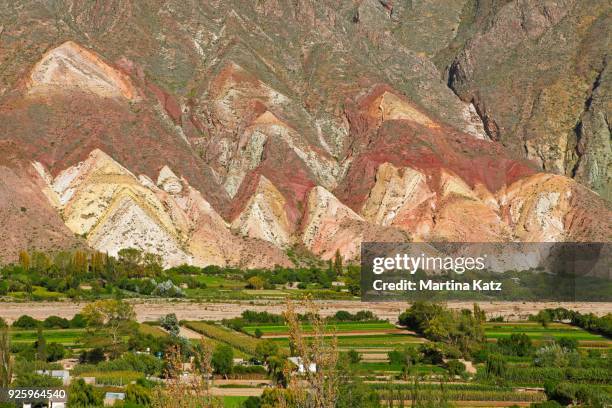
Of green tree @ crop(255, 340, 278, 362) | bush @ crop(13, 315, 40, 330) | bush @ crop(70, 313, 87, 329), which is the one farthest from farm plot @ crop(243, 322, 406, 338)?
bush @ crop(13, 315, 40, 330)

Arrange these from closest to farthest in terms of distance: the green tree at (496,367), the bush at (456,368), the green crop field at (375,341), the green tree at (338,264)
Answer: the green tree at (496,367)
the bush at (456,368)
the green crop field at (375,341)
the green tree at (338,264)

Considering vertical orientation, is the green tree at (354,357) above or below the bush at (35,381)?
above

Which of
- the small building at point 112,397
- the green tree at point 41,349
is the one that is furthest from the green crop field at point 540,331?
the small building at point 112,397

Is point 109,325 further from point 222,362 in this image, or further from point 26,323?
point 222,362

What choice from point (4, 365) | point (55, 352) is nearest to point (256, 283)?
point (55, 352)

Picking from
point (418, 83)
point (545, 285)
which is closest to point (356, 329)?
point (545, 285)

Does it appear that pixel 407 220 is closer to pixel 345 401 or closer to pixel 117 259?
pixel 117 259

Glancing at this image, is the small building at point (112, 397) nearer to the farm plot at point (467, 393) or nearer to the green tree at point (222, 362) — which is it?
the green tree at point (222, 362)

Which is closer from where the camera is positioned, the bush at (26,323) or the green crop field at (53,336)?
the green crop field at (53,336)
